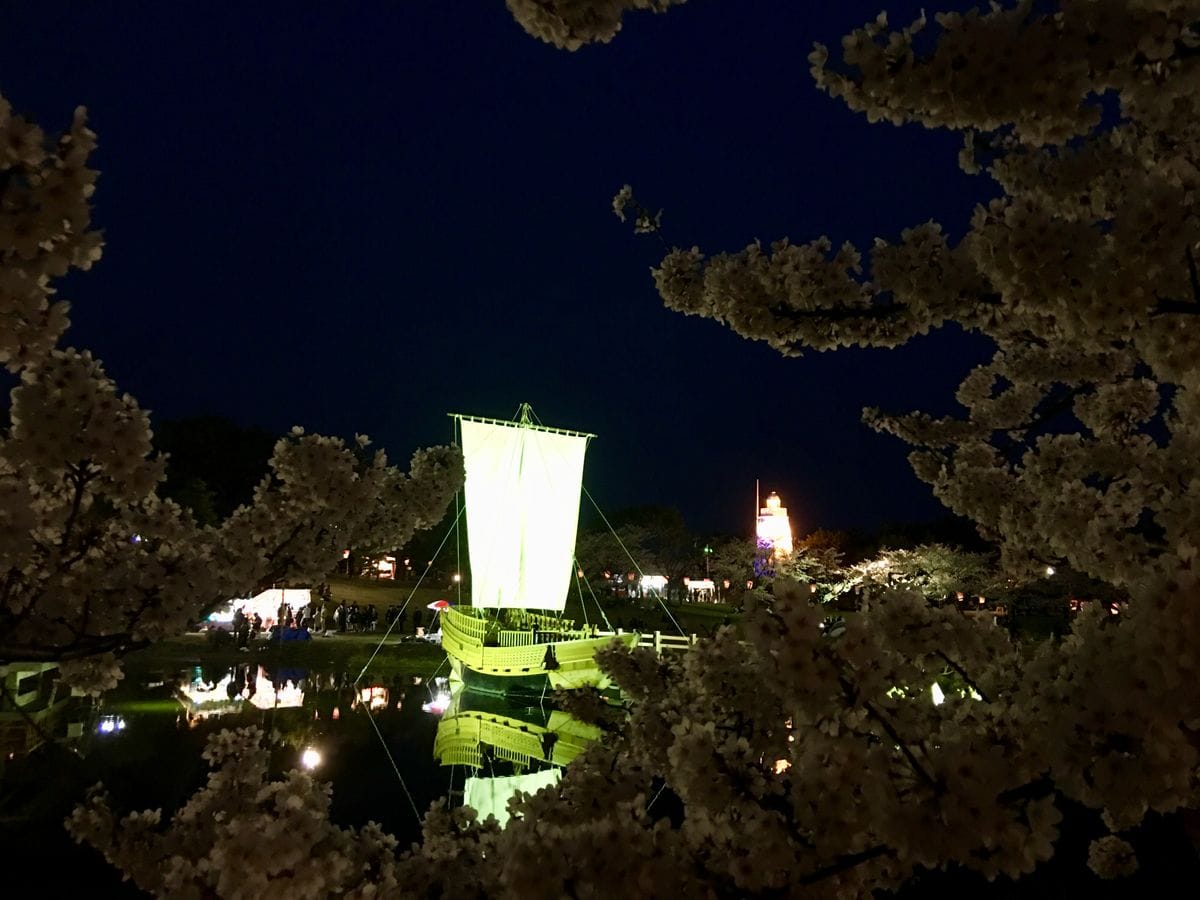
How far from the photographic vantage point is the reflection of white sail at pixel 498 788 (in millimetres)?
11492

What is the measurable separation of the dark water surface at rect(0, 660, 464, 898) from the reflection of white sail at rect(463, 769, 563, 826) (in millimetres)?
354

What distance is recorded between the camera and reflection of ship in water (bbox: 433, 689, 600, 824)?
12.4m

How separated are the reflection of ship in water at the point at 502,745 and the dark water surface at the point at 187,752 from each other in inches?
16.7

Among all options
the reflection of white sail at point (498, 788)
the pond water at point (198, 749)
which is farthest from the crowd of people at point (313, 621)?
the reflection of white sail at point (498, 788)

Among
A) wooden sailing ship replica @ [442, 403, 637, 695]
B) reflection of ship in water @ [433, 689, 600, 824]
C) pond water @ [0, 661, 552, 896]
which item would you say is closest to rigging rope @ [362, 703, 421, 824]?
pond water @ [0, 661, 552, 896]

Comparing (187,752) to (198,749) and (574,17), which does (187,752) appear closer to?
Answer: (198,749)

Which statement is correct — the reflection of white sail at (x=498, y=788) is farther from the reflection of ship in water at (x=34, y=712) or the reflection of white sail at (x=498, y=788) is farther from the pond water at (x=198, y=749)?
the reflection of ship in water at (x=34, y=712)

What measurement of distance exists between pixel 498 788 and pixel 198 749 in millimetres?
5075

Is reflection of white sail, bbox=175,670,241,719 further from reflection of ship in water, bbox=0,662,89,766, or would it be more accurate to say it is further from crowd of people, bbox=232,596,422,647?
crowd of people, bbox=232,596,422,647

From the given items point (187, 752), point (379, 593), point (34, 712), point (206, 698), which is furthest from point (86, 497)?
point (379, 593)

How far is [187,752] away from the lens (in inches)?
482

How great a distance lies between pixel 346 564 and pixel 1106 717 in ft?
149

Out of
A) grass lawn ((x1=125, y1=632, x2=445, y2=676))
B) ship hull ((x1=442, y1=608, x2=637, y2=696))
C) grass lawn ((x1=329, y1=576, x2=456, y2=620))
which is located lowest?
ship hull ((x1=442, y1=608, x2=637, y2=696))

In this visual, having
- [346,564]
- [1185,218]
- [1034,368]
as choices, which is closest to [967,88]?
[1185,218]
